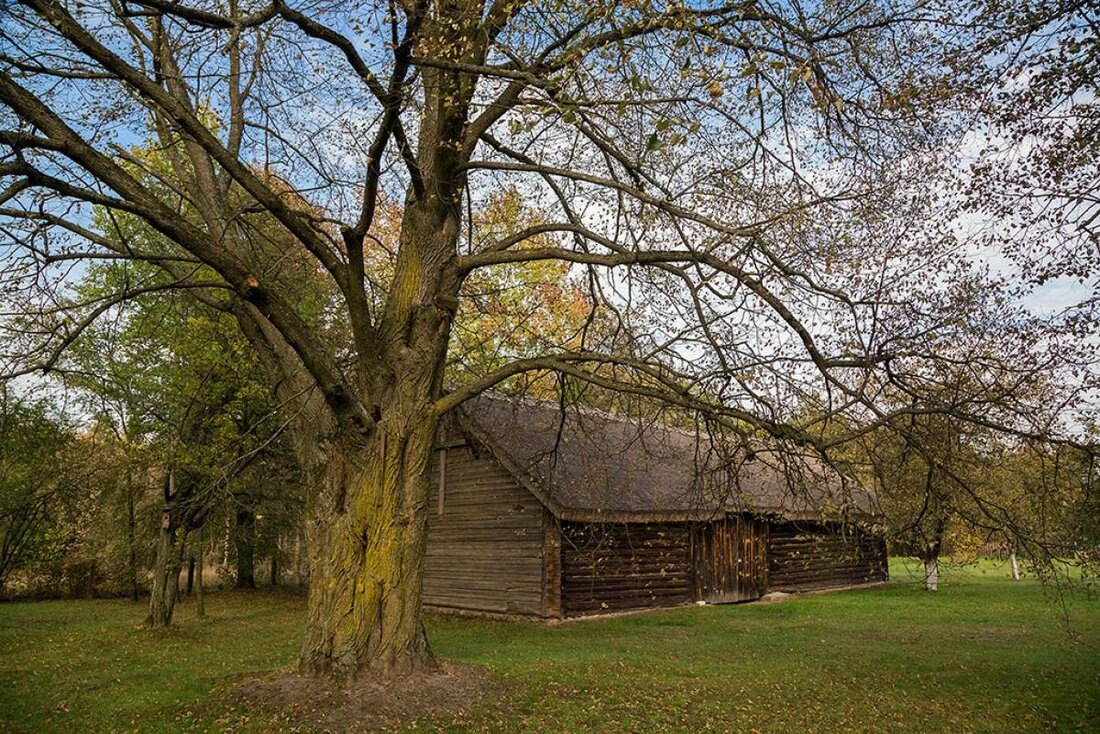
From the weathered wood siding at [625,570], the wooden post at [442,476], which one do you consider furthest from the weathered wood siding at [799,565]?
the wooden post at [442,476]

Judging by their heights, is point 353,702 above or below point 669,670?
above

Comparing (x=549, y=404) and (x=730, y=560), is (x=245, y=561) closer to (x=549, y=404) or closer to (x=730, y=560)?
(x=549, y=404)

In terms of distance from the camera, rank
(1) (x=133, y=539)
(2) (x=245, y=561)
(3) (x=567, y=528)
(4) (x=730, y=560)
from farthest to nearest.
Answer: (2) (x=245, y=561) → (1) (x=133, y=539) → (4) (x=730, y=560) → (3) (x=567, y=528)

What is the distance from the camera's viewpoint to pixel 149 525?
22.2m

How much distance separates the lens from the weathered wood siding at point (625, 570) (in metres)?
17.0

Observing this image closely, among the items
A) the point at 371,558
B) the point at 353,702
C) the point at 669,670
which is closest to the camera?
the point at 353,702

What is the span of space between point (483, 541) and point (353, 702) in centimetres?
1072

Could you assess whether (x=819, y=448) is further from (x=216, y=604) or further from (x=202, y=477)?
(x=216, y=604)


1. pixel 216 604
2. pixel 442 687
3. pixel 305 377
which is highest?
pixel 305 377

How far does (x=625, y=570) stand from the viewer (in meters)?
18.3

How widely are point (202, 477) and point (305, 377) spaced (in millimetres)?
7760

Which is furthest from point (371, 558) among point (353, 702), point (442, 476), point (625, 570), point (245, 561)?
point (245, 561)

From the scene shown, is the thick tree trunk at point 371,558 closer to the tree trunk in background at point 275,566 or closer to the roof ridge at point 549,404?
the roof ridge at point 549,404

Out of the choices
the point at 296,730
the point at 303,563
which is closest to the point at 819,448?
the point at 296,730
